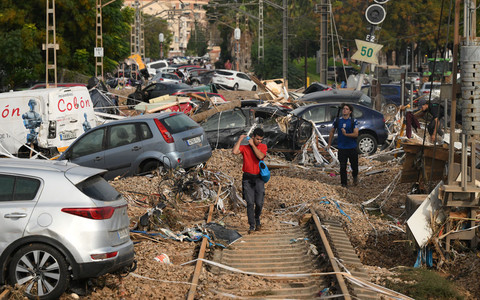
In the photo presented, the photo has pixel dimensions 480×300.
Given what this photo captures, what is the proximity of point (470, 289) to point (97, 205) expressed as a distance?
4493 mm

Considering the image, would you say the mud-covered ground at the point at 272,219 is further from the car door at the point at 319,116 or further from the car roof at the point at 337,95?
the car roof at the point at 337,95

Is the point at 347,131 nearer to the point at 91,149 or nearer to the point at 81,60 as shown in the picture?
the point at 91,149

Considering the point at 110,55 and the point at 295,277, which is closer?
the point at 295,277

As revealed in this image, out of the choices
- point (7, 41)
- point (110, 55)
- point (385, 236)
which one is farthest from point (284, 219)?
point (110, 55)

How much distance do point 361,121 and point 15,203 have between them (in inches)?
571

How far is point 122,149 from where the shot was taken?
53.4 ft

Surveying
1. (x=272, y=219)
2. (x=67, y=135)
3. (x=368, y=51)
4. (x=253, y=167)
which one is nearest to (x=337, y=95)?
(x=368, y=51)

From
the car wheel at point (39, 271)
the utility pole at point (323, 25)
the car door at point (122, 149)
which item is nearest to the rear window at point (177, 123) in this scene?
the car door at point (122, 149)

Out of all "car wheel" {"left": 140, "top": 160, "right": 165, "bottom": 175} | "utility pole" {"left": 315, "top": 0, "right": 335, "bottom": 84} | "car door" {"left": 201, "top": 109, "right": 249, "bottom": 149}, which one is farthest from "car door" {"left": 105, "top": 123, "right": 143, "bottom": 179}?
"utility pole" {"left": 315, "top": 0, "right": 335, "bottom": 84}

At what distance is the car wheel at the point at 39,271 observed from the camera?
26.5 ft

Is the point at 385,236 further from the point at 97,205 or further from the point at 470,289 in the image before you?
the point at 97,205

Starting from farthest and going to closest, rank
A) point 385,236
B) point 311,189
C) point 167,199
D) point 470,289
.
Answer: point 311,189, point 167,199, point 385,236, point 470,289

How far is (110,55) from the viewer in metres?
48.1

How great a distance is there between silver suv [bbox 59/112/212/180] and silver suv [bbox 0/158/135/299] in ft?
24.8
